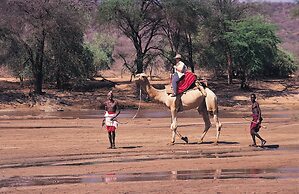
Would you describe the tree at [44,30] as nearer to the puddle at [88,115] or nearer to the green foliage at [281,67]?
the puddle at [88,115]

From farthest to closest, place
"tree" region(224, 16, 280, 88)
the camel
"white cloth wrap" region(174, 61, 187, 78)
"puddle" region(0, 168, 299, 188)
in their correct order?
"tree" region(224, 16, 280, 88), the camel, "white cloth wrap" region(174, 61, 187, 78), "puddle" region(0, 168, 299, 188)

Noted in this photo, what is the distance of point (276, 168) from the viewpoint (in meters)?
14.7

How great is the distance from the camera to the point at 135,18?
44.7 m

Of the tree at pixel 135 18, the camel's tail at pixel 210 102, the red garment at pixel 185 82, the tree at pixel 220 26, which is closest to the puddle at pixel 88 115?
the tree at pixel 135 18

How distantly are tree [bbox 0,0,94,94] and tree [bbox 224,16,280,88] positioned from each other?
482 inches

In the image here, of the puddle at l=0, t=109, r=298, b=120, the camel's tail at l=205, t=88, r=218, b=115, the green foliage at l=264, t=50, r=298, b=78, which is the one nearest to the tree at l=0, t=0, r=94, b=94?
the puddle at l=0, t=109, r=298, b=120

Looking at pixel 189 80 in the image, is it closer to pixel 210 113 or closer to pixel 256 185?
pixel 210 113

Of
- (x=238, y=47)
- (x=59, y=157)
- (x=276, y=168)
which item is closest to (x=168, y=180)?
(x=276, y=168)

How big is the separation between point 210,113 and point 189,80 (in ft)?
4.84

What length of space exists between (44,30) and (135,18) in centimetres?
731

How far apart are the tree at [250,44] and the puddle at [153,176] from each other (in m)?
34.7

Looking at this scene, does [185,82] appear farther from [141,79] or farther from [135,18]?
[135,18]

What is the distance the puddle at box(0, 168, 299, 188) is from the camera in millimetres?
13164

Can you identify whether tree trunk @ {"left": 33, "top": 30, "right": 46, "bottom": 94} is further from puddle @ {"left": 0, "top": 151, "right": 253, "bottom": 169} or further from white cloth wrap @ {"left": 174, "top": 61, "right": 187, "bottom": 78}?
puddle @ {"left": 0, "top": 151, "right": 253, "bottom": 169}
